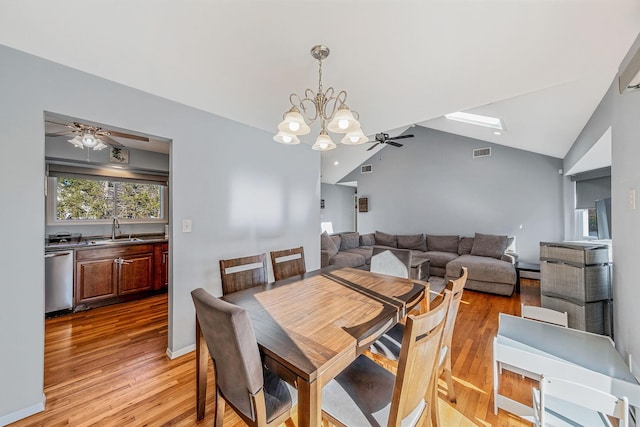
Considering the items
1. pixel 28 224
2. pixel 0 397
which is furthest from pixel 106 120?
pixel 0 397

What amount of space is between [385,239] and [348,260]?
5.89 ft

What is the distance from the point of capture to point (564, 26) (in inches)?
56.1

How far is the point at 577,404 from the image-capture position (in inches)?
46.0

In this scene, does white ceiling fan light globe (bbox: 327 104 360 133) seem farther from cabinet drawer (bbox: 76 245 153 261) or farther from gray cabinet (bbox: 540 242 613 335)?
cabinet drawer (bbox: 76 245 153 261)

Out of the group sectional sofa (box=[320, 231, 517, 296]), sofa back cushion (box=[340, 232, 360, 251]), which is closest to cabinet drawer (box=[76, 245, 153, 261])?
sectional sofa (box=[320, 231, 517, 296])

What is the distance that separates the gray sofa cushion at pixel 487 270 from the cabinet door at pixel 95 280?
16.9ft

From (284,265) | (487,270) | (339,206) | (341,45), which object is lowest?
(487,270)

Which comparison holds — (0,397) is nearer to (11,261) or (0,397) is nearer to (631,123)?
(11,261)

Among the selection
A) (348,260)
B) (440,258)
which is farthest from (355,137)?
(440,258)

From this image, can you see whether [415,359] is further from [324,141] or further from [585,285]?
[585,285]

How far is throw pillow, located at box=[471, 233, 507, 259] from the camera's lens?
4.82 m

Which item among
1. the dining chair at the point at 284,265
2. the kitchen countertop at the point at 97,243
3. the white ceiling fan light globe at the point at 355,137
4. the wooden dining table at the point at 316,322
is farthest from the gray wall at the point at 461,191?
the kitchen countertop at the point at 97,243

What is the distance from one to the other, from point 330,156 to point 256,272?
5.24m

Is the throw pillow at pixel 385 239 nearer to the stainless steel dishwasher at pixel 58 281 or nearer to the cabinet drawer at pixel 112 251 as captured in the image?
the cabinet drawer at pixel 112 251
